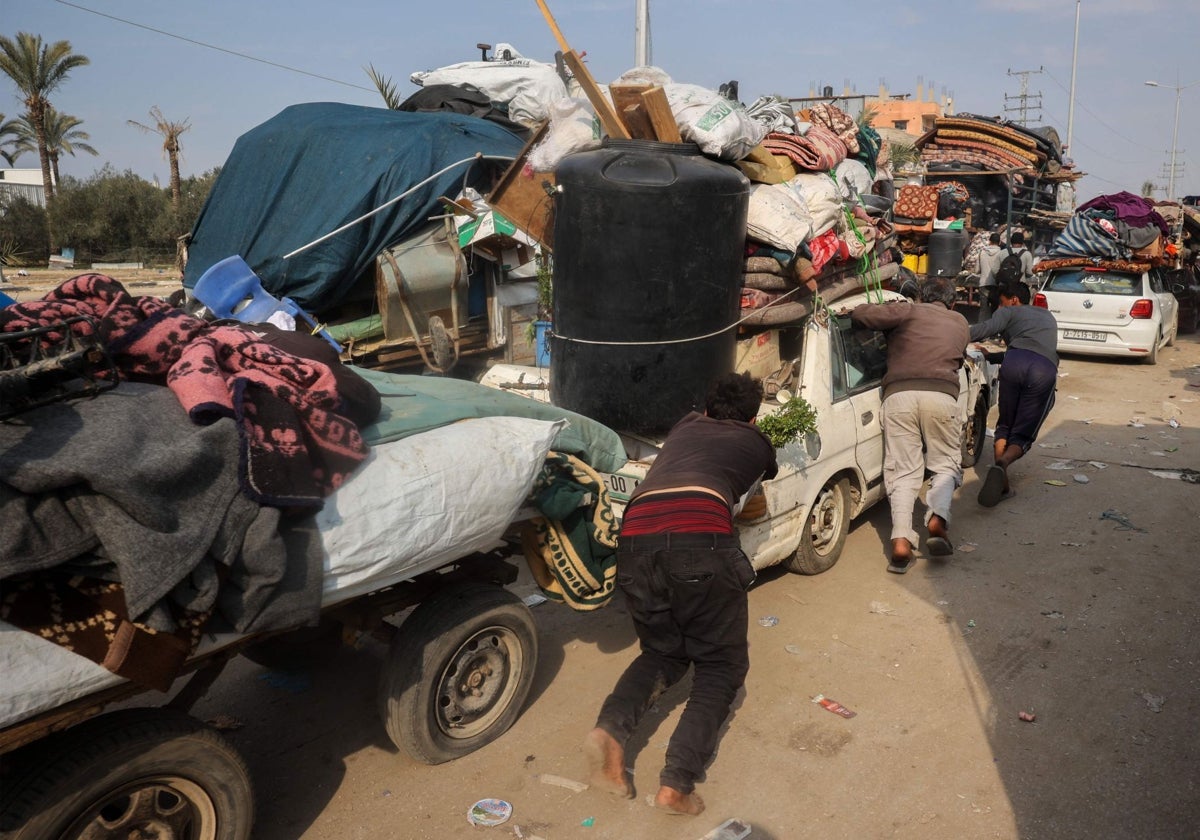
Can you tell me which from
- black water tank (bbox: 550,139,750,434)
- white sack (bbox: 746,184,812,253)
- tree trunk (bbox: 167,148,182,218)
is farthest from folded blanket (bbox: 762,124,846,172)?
tree trunk (bbox: 167,148,182,218)

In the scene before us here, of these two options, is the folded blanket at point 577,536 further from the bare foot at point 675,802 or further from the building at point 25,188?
the building at point 25,188

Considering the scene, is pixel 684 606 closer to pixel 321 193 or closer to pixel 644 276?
pixel 644 276

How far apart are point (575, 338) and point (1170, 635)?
11.7ft

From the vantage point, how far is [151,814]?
2721mm

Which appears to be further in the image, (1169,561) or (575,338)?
(1169,561)

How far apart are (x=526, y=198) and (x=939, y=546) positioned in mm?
3425

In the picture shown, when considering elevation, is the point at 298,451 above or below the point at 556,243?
below

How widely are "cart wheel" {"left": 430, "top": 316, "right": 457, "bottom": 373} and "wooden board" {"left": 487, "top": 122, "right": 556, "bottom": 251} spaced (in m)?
2.39

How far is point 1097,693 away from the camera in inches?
170

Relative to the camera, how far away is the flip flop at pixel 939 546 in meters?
5.79

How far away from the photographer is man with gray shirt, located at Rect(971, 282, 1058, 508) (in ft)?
23.4

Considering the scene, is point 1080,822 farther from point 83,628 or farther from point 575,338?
point 83,628

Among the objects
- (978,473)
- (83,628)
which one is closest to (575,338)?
(83,628)

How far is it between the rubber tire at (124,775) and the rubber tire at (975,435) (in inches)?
258
